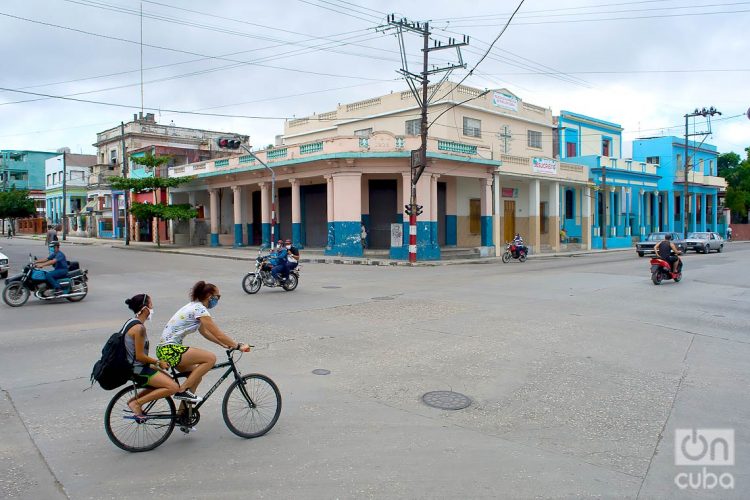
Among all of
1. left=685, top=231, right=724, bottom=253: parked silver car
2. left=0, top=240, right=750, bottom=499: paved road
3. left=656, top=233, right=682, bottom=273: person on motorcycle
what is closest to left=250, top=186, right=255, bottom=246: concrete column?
left=0, top=240, right=750, bottom=499: paved road

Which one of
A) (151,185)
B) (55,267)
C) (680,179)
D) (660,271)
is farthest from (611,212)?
(55,267)

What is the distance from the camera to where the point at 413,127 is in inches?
1375

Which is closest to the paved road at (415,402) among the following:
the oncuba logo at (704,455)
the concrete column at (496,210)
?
the oncuba logo at (704,455)

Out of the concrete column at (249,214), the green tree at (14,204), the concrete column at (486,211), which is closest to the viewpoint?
the concrete column at (486,211)

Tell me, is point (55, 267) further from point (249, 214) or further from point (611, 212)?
point (611, 212)

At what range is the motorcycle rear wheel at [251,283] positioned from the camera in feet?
52.2

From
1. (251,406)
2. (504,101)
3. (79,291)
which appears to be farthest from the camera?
(504,101)

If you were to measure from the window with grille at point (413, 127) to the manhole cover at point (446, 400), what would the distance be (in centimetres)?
2916

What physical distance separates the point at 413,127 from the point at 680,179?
3359cm

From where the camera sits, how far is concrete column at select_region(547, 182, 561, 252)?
126ft

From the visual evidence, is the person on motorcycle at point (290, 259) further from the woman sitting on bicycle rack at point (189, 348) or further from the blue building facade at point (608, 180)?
the blue building facade at point (608, 180)

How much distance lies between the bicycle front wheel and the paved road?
0.43 ft

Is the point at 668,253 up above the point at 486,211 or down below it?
below

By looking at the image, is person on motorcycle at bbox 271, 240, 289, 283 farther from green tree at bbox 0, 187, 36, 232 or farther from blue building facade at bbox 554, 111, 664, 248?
green tree at bbox 0, 187, 36, 232
